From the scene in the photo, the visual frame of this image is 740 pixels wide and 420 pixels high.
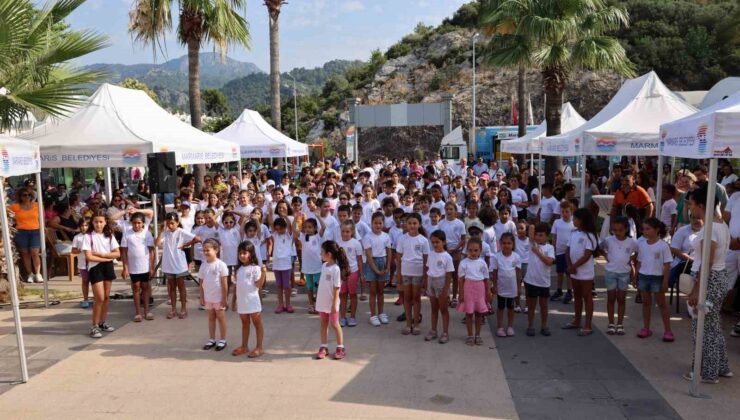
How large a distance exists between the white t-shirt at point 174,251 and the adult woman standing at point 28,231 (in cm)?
318

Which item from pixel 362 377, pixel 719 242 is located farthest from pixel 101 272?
pixel 719 242

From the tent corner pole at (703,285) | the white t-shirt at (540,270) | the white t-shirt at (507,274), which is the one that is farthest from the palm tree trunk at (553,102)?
the tent corner pole at (703,285)

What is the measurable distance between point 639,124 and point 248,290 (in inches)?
336

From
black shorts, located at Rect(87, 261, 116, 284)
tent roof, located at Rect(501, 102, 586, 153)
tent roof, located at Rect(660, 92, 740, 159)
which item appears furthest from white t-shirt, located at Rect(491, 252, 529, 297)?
tent roof, located at Rect(501, 102, 586, 153)

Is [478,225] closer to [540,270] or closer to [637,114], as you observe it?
[540,270]

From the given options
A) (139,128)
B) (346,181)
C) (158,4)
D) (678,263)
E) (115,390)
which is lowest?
(115,390)

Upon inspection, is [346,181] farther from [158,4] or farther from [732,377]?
[732,377]

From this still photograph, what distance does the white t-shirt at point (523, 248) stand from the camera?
8.14 m

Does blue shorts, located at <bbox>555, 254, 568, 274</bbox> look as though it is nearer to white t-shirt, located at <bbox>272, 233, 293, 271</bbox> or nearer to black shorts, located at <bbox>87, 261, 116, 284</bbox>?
white t-shirt, located at <bbox>272, 233, 293, 271</bbox>

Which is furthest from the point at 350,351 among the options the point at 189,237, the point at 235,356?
the point at 189,237

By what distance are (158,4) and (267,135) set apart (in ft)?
18.5

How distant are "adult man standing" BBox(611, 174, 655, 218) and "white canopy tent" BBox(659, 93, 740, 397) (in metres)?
3.65

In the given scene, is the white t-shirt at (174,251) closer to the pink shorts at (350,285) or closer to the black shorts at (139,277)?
the black shorts at (139,277)

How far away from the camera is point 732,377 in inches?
233
